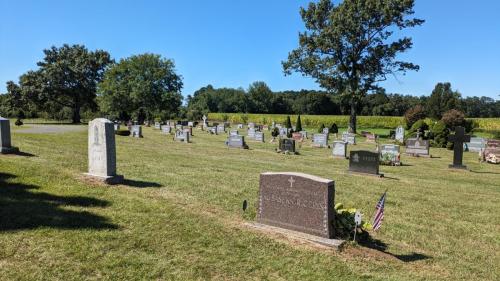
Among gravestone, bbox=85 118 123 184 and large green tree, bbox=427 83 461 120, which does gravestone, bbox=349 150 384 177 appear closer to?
gravestone, bbox=85 118 123 184

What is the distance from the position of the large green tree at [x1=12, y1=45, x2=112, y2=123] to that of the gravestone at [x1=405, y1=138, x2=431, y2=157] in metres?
53.6

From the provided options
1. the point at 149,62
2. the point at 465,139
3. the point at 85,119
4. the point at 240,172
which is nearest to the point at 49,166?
the point at 240,172

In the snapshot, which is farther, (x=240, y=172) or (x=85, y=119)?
(x=85, y=119)

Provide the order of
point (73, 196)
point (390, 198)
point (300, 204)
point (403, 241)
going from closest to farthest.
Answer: point (300, 204) < point (403, 241) < point (73, 196) < point (390, 198)

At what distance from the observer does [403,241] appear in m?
7.42

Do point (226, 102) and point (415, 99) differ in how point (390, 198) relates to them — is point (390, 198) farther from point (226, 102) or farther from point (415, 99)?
point (226, 102)

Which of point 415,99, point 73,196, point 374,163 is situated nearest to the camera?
point 73,196

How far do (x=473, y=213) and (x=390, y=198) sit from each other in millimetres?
2100

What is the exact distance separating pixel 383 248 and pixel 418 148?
21.2 meters

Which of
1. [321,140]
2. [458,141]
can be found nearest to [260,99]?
[321,140]

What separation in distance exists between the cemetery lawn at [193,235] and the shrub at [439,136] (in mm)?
23112

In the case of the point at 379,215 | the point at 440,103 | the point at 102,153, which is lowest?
the point at 379,215

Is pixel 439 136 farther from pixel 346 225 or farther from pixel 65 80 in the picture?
pixel 65 80

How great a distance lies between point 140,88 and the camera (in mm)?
62281
